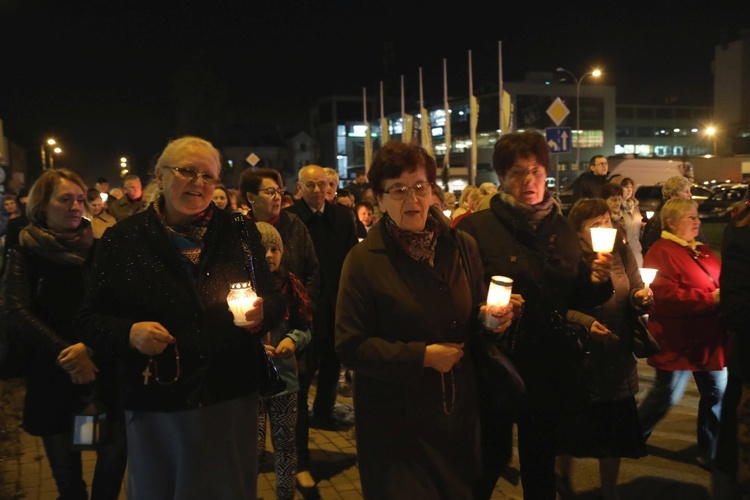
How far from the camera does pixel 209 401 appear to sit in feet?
9.60

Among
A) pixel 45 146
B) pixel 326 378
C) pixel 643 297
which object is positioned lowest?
pixel 326 378

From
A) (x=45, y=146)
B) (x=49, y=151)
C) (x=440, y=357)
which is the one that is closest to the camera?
(x=440, y=357)

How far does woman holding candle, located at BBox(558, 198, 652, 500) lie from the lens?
4.21 metres

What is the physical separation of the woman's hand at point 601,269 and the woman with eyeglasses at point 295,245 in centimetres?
206

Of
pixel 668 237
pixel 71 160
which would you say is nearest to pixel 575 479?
pixel 668 237

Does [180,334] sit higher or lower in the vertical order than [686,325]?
higher

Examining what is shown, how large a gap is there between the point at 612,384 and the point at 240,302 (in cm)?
263

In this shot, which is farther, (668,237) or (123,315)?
(668,237)

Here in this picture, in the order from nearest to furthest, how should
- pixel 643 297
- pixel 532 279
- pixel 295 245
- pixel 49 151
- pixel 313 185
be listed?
pixel 532 279, pixel 643 297, pixel 295 245, pixel 313 185, pixel 49 151

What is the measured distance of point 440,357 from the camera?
2848 mm

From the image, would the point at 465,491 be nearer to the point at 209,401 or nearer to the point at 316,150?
the point at 209,401

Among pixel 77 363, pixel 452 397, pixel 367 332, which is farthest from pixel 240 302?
pixel 77 363

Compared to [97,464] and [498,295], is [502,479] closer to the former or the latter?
[498,295]

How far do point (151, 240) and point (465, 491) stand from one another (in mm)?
1805
